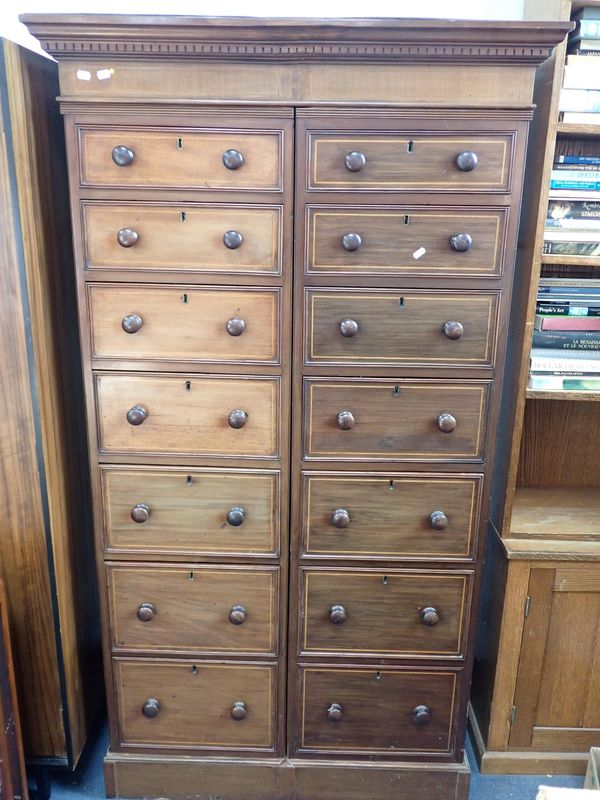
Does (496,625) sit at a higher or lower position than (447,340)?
lower

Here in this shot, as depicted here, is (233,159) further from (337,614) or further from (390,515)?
(337,614)

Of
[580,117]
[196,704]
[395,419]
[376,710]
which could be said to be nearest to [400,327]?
[395,419]

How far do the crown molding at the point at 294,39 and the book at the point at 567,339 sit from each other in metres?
0.72

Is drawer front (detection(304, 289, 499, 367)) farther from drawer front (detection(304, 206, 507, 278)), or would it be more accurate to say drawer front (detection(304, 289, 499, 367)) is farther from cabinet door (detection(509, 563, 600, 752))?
cabinet door (detection(509, 563, 600, 752))

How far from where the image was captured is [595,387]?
1798mm

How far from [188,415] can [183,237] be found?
0.45m

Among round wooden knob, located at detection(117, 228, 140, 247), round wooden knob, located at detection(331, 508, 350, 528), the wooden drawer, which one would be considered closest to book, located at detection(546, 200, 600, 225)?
the wooden drawer

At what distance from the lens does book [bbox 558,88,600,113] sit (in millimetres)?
1633

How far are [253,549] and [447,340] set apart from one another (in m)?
0.76

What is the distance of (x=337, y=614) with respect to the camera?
1767 millimetres

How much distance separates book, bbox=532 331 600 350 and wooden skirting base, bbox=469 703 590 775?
1.28m

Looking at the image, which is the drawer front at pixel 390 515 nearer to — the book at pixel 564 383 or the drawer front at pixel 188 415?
the drawer front at pixel 188 415

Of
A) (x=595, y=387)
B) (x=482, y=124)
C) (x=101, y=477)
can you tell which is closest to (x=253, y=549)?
(x=101, y=477)

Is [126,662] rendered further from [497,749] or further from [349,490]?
[497,749]
